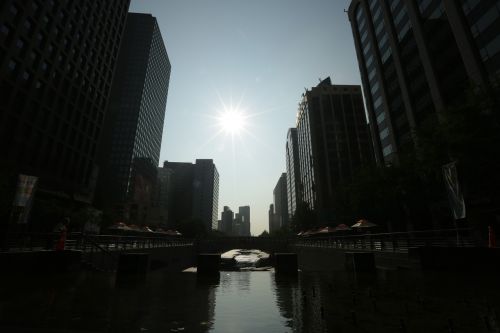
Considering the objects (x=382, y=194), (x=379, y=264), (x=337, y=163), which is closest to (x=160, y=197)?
(x=337, y=163)

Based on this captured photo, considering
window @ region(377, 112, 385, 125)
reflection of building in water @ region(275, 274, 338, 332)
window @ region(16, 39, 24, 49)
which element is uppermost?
window @ region(16, 39, 24, 49)

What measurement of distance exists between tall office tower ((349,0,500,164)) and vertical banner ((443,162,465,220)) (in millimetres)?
12266

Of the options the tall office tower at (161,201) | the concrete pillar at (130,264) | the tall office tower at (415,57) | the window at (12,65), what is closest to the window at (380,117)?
the tall office tower at (415,57)

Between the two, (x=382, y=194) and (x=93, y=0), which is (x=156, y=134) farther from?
(x=382, y=194)

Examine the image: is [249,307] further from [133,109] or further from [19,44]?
[133,109]

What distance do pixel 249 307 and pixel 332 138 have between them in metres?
112

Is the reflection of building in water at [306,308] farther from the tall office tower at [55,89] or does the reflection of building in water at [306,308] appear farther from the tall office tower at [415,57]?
the tall office tower at [55,89]

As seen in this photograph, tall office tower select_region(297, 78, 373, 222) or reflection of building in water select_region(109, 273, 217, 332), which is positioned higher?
tall office tower select_region(297, 78, 373, 222)

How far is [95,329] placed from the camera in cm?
588

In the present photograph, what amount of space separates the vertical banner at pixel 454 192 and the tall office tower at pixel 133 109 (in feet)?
363

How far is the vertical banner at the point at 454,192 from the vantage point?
52.2 feet

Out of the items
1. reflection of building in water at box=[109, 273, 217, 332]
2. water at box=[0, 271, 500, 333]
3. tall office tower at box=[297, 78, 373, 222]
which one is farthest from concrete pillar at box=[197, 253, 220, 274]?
tall office tower at box=[297, 78, 373, 222]

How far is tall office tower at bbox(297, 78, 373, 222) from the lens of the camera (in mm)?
108500

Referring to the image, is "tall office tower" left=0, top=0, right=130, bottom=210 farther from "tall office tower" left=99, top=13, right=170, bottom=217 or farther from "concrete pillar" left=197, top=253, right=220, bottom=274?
"tall office tower" left=99, top=13, right=170, bottom=217
